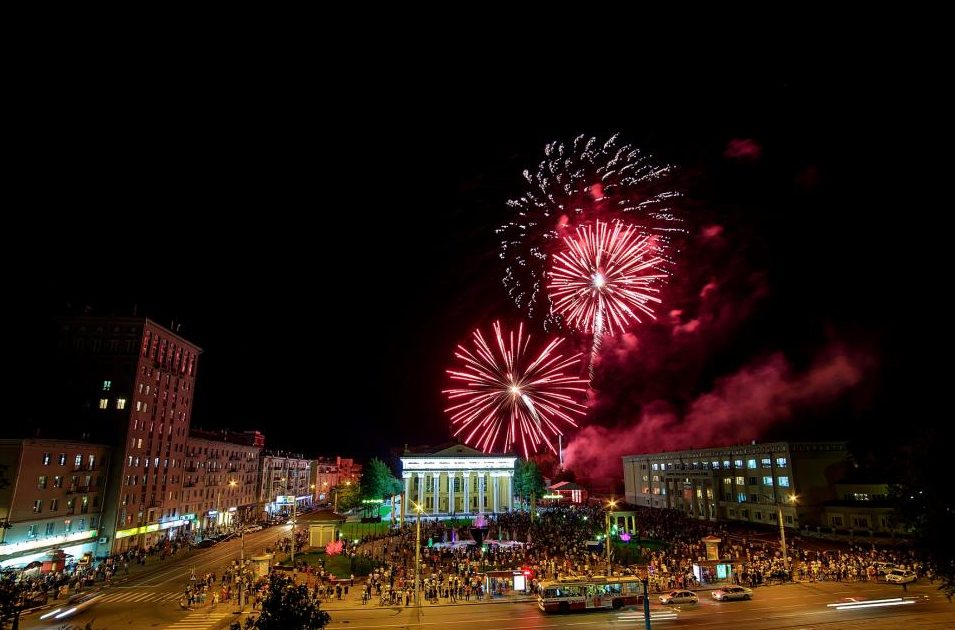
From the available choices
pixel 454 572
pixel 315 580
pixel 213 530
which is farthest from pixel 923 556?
pixel 213 530

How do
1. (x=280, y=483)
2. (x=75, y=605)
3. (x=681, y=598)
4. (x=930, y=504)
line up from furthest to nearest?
1. (x=280, y=483)
2. (x=75, y=605)
3. (x=681, y=598)
4. (x=930, y=504)

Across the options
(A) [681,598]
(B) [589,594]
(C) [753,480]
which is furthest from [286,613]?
(C) [753,480]

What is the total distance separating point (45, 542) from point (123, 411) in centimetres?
1573

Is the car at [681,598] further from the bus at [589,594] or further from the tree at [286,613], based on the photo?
the tree at [286,613]

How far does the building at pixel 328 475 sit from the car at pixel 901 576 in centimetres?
11226

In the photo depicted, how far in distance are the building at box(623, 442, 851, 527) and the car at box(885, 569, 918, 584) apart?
1785 centimetres

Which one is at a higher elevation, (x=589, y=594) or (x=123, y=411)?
(x=123, y=411)

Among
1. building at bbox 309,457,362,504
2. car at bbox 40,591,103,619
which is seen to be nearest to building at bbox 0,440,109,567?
car at bbox 40,591,103,619

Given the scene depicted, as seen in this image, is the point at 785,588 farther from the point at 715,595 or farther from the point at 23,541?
the point at 23,541

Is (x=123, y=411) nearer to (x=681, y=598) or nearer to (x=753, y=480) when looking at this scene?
(x=681, y=598)

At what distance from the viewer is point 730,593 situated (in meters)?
34.0

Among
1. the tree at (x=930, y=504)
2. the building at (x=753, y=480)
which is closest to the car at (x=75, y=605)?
the tree at (x=930, y=504)

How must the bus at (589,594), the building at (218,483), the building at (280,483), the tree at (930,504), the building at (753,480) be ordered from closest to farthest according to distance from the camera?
the tree at (930,504) → the bus at (589,594) → the building at (753,480) → the building at (218,483) → the building at (280,483)

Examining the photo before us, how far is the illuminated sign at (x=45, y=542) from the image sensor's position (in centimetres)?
4394
